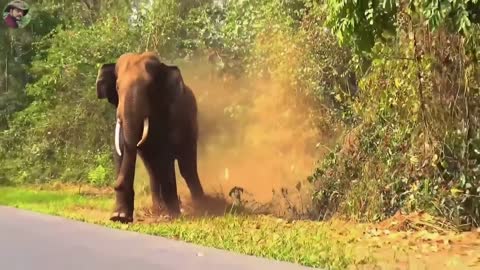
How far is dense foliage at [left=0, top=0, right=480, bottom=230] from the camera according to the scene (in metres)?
10.7

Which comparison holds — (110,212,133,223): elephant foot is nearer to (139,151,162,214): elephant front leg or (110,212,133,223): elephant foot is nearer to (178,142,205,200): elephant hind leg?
(139,151,162,214): elephant front leg

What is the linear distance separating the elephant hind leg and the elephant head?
51.5 inches

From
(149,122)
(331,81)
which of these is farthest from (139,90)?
(331,81)

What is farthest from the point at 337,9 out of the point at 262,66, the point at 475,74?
the point at 262,66

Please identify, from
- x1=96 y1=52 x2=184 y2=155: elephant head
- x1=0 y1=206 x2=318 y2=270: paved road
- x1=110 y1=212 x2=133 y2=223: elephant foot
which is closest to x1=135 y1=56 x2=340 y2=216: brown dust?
x1=110 y1=212 x2=133 y2=223: elephant foot

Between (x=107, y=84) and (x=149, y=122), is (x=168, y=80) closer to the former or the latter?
(x=149, y=122)

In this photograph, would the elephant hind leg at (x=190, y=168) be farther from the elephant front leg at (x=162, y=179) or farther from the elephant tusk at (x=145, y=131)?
the elephant tusk at (x=145, y=131)

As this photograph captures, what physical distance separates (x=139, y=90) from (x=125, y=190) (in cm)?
173

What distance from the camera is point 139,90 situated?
1330 cm

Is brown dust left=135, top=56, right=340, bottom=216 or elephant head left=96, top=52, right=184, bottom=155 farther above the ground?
elephant head left=96, top=52, right=184, bottom=155

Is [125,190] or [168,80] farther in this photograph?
[168,80]

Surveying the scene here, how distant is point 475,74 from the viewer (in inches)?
420

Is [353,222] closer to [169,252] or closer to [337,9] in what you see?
[169,252]

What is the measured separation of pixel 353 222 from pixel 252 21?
6.02 meters
